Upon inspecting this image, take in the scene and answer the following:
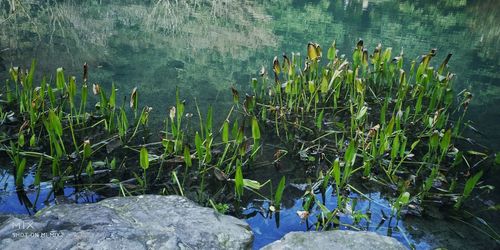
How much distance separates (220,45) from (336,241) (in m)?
8.58

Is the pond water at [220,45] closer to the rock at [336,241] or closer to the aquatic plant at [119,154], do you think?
the aquatic plant at [119,154]

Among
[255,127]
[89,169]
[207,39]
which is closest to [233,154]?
[255,127]

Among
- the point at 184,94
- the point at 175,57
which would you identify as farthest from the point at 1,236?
the point at 175,57

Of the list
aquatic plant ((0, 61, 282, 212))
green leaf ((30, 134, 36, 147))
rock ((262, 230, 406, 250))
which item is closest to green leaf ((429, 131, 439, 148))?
rock ((262, 230, 406, 250))

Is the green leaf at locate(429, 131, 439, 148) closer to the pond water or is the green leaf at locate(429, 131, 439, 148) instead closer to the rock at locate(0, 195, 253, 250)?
the pond water

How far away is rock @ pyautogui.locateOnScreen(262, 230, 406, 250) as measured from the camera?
2615mm

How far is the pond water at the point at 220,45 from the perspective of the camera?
3.49 m

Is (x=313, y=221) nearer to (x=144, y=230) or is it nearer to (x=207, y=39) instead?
(x=144, y=230)

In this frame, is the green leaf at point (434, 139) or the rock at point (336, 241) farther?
the green leaf at point (434, 139)

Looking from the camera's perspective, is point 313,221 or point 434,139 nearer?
point 313,221

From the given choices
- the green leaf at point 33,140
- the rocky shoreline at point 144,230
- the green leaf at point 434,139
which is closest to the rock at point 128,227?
the rocky shoreline at point 144,230

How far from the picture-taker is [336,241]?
2666 mm

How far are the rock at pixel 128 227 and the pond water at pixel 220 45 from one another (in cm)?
53

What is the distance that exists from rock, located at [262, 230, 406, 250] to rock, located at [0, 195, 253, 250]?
0.27 m
